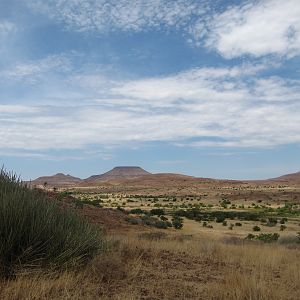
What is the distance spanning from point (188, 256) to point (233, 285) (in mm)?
6387

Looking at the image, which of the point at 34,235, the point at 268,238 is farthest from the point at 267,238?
the point at 34,235

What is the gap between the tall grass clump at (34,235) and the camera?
889 cm

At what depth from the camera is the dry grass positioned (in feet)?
27.1

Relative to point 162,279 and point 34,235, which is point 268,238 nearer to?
point 162,279

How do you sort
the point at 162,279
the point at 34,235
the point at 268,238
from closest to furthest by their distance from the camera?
the point at 34,235, the point at 162,279, the point at 268,238

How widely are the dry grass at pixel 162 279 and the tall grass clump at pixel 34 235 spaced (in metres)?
0.38

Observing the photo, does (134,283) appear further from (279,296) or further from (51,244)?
(279,296)

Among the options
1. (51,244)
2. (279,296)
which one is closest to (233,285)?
(279,296)

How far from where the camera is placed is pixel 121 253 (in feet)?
45.0

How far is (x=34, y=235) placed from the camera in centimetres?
925

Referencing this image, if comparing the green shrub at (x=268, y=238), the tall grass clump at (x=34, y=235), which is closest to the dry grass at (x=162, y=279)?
the tall grass clump at (x=34, y=235)

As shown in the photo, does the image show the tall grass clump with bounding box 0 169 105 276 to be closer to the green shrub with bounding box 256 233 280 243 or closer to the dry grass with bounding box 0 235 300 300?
the dry grass with bounding box 0 235 300 300

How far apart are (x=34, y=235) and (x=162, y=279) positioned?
3133 mm

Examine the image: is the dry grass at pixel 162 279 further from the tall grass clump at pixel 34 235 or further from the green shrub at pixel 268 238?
the green shrub at pixel 268 238
